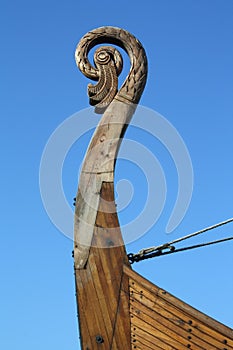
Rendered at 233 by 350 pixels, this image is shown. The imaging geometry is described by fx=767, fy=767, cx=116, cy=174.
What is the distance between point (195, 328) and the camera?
6.26 m

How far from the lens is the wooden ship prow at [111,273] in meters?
6.26

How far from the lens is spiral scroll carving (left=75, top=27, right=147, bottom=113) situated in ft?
23.5

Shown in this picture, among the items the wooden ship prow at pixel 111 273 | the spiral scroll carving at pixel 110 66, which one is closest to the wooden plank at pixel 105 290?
the wooden ship prow at pixel 111 273

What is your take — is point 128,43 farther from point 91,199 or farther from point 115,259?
point 115,259

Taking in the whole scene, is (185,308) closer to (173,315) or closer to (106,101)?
(173,315)

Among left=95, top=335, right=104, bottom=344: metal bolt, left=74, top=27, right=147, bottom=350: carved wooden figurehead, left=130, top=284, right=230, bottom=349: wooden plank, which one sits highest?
left=74, top=27, right=147, bottom=350: carved wooden figurehead

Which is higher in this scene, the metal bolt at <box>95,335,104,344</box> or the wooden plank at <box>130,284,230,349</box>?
the wooden plank at <box>130,284,230,349</box>

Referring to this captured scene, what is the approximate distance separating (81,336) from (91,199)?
120 centimetres

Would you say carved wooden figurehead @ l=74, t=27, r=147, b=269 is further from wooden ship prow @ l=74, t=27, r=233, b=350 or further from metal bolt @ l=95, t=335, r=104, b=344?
metal bolt @ l=95, t=335, r=104, b=344

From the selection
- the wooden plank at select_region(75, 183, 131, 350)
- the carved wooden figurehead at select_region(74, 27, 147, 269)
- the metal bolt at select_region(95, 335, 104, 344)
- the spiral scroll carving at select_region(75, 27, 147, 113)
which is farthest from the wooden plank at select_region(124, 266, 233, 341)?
the spiral scroll carving at select_region(75, 27, 147, 113)

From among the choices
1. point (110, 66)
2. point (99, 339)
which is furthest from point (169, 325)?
point (110, 66)

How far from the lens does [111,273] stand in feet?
21.3

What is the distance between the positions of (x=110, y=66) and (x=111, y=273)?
6.49ft

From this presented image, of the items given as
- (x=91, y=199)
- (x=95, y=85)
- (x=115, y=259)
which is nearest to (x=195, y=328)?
(x=115, y=259)
